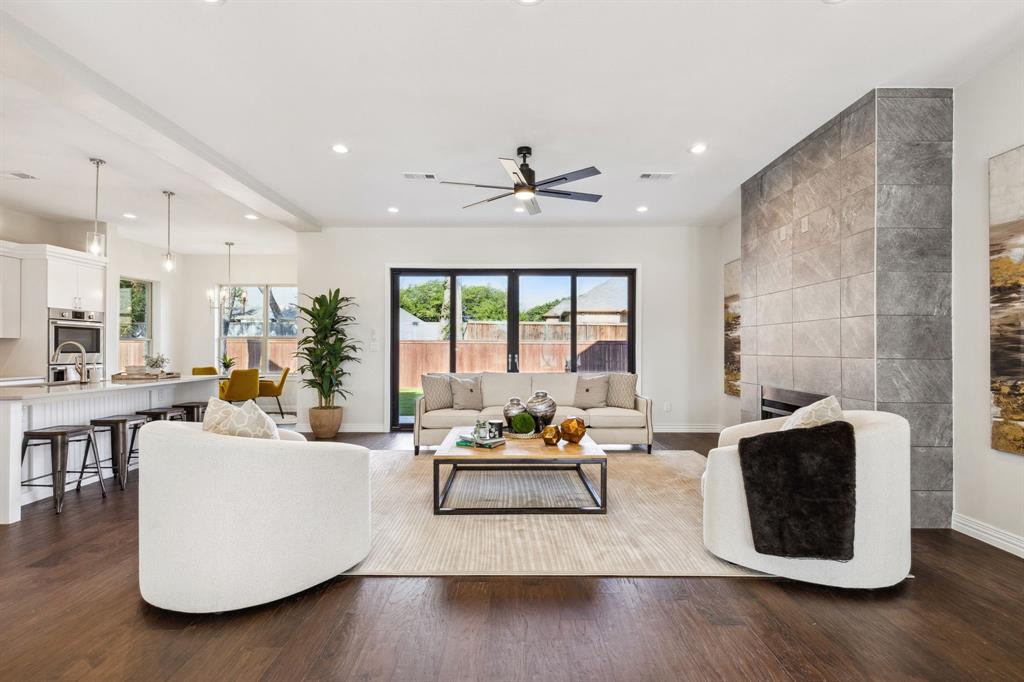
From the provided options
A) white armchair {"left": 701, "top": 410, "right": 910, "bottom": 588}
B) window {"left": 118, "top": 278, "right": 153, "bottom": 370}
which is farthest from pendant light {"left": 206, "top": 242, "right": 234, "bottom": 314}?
white armchair {"left": 701, "top": 410, "right": 910, "bottom": 588}

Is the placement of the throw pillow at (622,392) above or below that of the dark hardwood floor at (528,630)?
above

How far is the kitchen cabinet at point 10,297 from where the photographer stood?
5938 mm

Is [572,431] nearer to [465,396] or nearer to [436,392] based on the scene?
[465,396]

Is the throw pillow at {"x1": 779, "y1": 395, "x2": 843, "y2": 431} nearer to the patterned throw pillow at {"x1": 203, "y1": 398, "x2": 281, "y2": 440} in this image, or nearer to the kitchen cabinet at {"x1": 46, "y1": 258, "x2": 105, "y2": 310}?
the patterned throw pillow at {"x1": 203, "y1": 398, "x2": 281, "y2": 440}

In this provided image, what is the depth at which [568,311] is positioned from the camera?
713cm

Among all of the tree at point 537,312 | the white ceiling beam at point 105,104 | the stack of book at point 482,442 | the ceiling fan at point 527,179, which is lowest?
the stack of book at point 482,442

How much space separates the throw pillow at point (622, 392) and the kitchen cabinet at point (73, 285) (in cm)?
675

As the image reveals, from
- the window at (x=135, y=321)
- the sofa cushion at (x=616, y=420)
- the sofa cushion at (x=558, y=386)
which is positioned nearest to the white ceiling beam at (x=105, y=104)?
the sofa cushion at (x=558, y=386)

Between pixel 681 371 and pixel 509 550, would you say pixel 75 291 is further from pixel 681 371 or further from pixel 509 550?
pixel 681 371

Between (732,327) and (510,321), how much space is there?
291cm

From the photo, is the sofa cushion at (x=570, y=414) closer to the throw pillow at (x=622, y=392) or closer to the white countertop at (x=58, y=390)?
the throw pillow at (x=622, y=392)

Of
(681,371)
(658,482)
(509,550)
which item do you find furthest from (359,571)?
(681,371)

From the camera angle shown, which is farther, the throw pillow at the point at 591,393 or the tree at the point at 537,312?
the tree at the point at 537,312

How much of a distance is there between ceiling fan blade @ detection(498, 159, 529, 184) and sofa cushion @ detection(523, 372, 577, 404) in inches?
104
